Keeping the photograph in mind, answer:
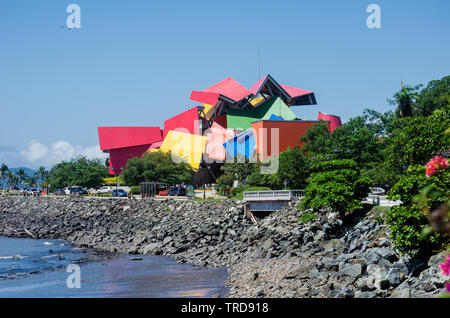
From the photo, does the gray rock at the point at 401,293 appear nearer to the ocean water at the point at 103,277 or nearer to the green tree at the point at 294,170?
the ocean water at the point at 103,277

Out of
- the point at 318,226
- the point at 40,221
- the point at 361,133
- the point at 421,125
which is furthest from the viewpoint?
the point at 40,221

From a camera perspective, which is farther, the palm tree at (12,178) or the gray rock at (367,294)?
the palm tree at (12,178)

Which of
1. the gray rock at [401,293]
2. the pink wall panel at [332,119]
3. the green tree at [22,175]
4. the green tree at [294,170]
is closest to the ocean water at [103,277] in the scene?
the gray rock at [401,293]

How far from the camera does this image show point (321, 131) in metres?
53.2

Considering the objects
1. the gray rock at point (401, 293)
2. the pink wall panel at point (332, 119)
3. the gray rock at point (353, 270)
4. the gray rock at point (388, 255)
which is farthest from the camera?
the pink wall panel at point (332, 119)

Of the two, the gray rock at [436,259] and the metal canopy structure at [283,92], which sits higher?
the metal canopy structure at [283,92]

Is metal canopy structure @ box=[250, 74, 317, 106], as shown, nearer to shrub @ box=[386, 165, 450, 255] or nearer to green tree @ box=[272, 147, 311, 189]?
green tree @ box=[272, 147, 311, 189]

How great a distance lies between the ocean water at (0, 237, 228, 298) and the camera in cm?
2309

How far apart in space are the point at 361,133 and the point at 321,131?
586 cm

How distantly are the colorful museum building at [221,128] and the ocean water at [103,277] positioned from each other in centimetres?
3466

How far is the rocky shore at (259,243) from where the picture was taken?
17797 millimetres

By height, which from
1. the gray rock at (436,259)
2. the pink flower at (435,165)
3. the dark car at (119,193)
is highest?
the pink flower at (435,165)
